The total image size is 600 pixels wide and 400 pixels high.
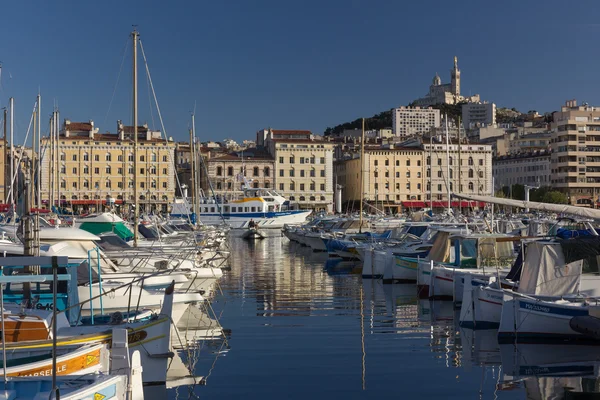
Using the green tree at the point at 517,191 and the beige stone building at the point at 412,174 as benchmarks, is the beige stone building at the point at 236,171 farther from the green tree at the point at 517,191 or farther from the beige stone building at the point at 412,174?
the green tree at the point at 517,191

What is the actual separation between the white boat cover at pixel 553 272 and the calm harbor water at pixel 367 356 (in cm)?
143

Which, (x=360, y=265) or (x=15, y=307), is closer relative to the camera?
(x=15, y=307)

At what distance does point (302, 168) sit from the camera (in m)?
115

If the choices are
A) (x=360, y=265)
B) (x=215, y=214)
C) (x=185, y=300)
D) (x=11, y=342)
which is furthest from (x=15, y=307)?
(x=215, y=214)

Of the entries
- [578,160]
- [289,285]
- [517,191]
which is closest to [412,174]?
[517,191]

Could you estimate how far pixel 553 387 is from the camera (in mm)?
14203

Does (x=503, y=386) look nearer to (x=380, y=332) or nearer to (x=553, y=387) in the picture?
(x=553, y=387)

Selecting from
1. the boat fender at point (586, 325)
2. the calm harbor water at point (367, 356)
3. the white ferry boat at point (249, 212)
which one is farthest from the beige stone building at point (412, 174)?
the boat fender at point (586, 325)

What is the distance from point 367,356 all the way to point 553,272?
4.54 metres

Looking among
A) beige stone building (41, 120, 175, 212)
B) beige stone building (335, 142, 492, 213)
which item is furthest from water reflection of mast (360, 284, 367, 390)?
beige stone building (335, 142, 492, 213)

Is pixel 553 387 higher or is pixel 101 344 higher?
pixel 101 344

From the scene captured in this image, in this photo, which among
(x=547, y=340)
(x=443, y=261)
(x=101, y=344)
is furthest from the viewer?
(x=443, y=261)

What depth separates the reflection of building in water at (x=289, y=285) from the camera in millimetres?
24625

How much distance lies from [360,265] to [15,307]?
87.0 ft
